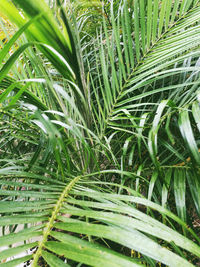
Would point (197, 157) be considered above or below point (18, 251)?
above

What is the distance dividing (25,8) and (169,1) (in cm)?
40

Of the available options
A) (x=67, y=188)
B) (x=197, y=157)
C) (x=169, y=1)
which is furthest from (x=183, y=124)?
(x=169, y=1)

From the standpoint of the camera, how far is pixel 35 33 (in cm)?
30

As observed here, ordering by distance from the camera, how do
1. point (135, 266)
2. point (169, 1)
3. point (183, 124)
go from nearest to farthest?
1. point (135, 266)
2. point (183, 124)
3. point (169, 1)

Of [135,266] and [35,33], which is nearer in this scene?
[135,266]

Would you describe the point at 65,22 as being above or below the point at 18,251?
above

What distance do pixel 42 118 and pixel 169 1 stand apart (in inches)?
18.6

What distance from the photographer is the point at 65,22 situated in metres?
0.35

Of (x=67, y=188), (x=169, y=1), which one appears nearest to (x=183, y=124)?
(x=67, y=188)

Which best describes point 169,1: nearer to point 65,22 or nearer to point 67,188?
point 65,22

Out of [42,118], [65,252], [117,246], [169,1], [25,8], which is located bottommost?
[117,246]

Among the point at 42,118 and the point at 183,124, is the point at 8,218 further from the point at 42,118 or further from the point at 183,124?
the point at 183,124

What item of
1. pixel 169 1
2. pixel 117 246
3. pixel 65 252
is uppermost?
pixel 169 1

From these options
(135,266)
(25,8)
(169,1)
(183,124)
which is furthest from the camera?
(169,1)
